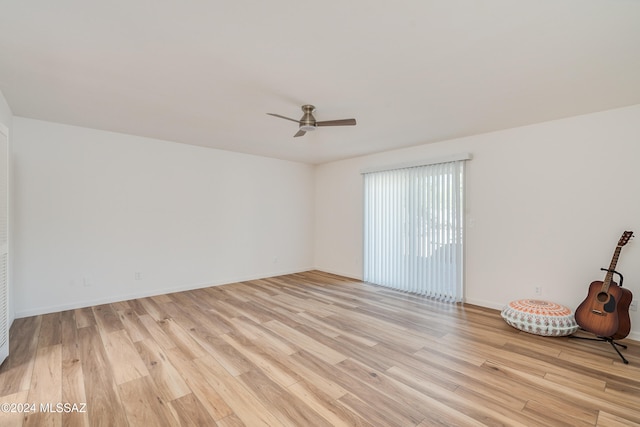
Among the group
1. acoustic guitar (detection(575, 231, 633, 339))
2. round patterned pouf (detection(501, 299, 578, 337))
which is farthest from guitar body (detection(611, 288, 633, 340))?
round patterned pouf (detection(501, 299, 578, 337))

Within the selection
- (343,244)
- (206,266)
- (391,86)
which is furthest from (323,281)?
(391,86)

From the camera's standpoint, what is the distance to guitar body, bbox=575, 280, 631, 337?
2.73 m

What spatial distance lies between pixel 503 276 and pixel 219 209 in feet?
15.4

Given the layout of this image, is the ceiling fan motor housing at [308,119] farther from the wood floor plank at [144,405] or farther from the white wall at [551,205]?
the wood floor plank at [144,405]

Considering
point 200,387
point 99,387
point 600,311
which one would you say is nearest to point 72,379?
point 99,387

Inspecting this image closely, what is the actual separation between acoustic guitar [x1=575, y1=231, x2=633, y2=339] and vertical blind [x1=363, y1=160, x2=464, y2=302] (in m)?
1.50

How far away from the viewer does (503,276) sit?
12.8ft

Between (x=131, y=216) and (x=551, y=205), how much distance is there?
583 cm

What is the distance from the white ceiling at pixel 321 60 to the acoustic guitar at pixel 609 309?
1.86 meters

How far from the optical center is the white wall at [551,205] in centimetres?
309

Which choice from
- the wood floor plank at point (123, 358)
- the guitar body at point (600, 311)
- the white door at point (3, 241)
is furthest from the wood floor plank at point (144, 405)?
the guitar body at point (600, 311)

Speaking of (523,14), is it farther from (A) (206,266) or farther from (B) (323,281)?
(A) (206,266)

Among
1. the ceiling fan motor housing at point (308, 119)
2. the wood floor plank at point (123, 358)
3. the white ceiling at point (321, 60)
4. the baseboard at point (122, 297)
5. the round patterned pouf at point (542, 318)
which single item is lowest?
the wood floor plank at point (123, 358)

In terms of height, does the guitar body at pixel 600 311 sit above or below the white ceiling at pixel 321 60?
below
